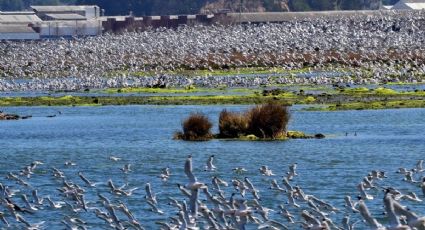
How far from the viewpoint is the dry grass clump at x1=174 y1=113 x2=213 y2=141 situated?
52.1 m

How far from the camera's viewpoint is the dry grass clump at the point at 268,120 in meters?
→ 50.5

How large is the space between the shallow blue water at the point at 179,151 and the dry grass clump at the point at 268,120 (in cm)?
55

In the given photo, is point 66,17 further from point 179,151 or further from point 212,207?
point 212,207

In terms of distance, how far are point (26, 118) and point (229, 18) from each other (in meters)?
106

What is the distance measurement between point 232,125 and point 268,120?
1707mm

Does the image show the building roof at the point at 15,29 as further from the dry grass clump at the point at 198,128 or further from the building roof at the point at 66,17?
the dry grass clump at the point at 198,128

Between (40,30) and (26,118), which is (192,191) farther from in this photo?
(40,30)

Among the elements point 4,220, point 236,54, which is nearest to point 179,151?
point 4,220

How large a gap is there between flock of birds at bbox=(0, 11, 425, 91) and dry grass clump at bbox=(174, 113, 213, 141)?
2984cm

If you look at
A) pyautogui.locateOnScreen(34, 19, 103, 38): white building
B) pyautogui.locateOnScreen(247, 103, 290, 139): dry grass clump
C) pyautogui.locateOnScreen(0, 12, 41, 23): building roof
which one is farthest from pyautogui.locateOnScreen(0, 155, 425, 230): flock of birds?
pyautogui.locateOnScreen(0, 12, 41, 23): building roof

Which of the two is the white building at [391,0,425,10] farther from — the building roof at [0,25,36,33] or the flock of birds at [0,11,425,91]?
the building roof at [0,25,36,33]

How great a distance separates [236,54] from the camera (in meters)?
128

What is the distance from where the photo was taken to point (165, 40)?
14425 cm

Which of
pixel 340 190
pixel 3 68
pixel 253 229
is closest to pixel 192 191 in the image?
pixel 253 229
